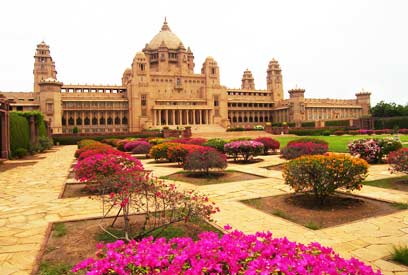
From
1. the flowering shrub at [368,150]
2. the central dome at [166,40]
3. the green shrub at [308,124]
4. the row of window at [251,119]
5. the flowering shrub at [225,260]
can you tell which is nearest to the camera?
the flowering shrub at [225,260]

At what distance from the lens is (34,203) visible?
8.36 metres

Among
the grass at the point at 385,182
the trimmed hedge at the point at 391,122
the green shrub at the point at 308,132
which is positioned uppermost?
the trimmed hedge at the point at 391,122

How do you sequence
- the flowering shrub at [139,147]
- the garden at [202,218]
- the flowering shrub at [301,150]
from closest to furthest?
1. the garden at [202,218]
2. the flowering shrub at [301,150]
3. the flowering shrub at [139,147]

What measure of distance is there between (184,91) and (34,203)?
71958 millimetres

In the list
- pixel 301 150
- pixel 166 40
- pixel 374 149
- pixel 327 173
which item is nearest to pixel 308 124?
pixel 166 40

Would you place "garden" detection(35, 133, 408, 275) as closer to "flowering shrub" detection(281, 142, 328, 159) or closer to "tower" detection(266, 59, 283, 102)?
"flowering shrub" detection(281, 142, 328, 159)

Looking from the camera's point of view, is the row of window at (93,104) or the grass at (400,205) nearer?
the grass at (400,205)

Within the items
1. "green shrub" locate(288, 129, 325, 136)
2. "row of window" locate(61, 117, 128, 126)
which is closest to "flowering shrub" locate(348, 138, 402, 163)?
"green shrub" locate(288, 129, 325, 136)

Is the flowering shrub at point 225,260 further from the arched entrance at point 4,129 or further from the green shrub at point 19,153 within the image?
the green shrub at point 19,153

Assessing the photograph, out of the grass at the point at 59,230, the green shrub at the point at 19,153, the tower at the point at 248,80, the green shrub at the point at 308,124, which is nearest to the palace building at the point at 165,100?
the green shrub at the point at 308,124

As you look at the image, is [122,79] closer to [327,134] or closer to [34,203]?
[327,134]

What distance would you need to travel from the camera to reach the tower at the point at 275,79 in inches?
3565

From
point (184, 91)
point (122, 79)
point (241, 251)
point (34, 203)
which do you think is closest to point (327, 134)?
point (184, 91)

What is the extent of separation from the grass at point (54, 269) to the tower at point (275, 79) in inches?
3520
